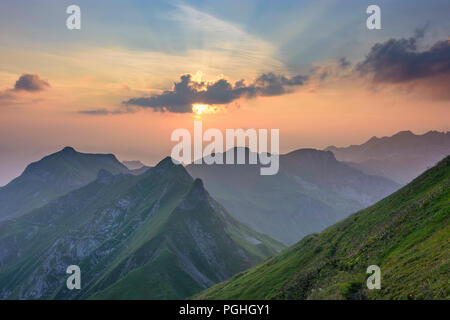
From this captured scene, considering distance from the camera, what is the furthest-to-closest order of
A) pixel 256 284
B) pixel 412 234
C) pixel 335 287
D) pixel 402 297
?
pixel 256 284
pixel 412 234
pixel 335 287
pixel 402 297

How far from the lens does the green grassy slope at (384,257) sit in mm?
44072

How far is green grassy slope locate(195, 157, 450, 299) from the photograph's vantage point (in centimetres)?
4407

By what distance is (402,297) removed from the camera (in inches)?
1628

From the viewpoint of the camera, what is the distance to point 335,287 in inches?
2148

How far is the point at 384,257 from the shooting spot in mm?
57781

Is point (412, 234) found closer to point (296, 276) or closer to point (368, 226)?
point (368, 226)
